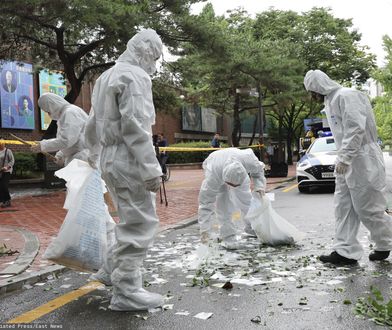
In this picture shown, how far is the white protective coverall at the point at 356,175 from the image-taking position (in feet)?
15.7

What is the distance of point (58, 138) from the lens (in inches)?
209

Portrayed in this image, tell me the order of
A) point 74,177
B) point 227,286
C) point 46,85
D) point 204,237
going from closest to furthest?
point 227,286, point 74,177, point 204,237, point 46,85

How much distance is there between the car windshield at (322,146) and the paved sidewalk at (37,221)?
3618 millimetres

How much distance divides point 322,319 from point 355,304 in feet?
1.40

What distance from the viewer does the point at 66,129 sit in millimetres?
5273

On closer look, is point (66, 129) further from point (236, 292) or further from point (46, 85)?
point (46, 85)

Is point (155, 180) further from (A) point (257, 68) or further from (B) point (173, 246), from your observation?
(A) point (257, 68)

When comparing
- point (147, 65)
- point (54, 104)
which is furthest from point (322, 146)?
point (147, 65)

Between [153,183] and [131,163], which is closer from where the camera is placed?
[153,183]

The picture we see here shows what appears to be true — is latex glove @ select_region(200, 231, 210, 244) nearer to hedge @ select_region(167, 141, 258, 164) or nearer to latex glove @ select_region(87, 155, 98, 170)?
latex glove @ select_region(87, 155, 98, 170)

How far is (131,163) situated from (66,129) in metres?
1.98

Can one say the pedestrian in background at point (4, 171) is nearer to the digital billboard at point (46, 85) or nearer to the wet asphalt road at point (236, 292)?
the wet asphalt road at point (236, 292)

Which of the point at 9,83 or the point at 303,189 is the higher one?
the point at 9,83

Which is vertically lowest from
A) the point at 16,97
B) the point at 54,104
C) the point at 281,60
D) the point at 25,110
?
the point at 54,104
